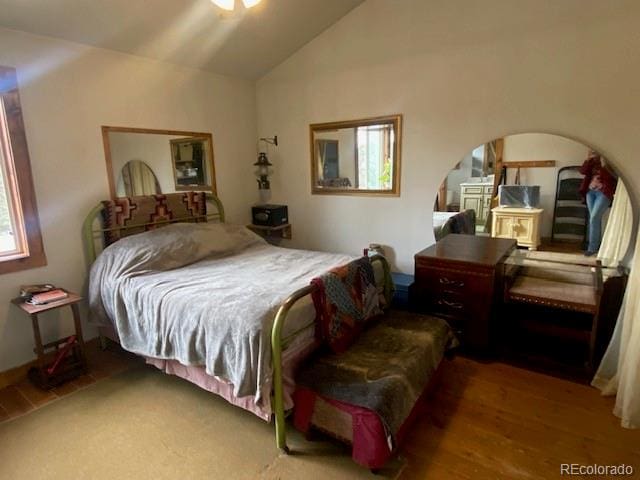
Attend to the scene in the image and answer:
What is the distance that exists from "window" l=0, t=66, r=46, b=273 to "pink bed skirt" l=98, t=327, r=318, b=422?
47.3 inches

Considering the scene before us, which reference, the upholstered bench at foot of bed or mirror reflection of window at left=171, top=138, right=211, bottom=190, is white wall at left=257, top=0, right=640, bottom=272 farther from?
the upholstered bench at foot of bed

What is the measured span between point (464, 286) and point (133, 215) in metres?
2.61

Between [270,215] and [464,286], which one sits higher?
[270,215]

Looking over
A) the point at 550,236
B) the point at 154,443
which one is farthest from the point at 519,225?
the point at 154,443

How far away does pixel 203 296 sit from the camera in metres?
2.07

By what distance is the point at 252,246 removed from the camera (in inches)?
131

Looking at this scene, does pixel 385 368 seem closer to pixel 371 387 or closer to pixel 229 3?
pixel 371 387

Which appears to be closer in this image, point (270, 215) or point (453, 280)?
point (453, 280)

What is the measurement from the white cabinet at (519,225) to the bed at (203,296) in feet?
4.45

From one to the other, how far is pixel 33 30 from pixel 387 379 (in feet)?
10.0

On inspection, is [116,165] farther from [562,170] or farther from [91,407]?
[562,170]

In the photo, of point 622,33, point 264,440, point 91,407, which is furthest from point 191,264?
point 622,33

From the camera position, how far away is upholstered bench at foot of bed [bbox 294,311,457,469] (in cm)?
160

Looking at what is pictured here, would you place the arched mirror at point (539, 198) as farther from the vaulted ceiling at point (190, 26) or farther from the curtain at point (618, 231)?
the vaulted ceiling at point (190, 26)
